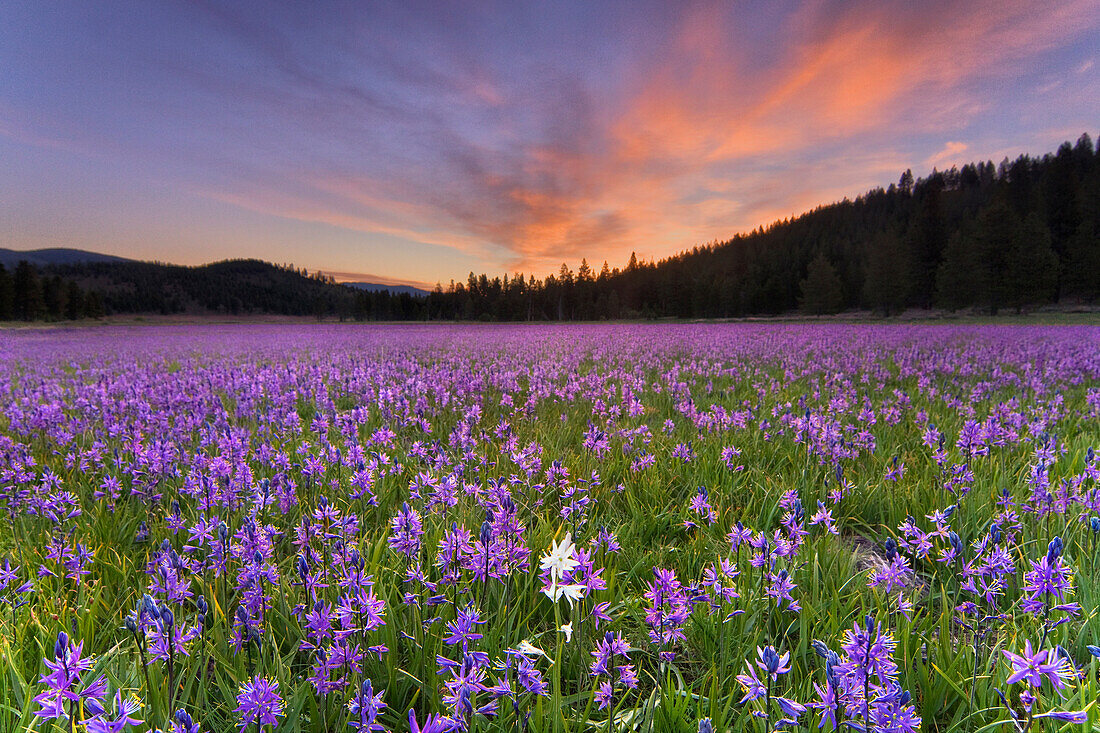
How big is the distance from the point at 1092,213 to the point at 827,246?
46.2 m

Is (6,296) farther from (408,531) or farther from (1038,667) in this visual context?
(1038,667)

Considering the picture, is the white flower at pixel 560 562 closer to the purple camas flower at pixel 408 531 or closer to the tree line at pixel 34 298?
the purple camas flower at pixel 408 531

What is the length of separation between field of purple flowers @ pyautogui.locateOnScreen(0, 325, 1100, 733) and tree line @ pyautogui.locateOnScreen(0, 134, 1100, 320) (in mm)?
73416

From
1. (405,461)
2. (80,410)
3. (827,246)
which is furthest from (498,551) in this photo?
(827,246)

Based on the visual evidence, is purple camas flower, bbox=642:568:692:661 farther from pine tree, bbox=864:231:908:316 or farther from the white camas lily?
pine tree, bbox=864:231:908:316

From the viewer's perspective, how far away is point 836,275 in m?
88.8

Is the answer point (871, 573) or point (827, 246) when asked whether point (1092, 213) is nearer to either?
point (827, 246)

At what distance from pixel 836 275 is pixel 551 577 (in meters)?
106

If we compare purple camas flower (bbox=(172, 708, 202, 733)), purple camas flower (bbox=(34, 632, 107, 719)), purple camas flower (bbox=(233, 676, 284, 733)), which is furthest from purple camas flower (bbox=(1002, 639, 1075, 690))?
purple camas flower (bbox=(34, 632, 107, 719))

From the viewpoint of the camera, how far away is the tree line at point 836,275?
6050 centimetres

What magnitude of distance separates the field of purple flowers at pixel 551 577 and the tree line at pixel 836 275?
7342 cm

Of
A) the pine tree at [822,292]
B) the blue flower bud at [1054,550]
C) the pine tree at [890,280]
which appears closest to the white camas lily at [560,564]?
the blue flower bud at [1054,550]

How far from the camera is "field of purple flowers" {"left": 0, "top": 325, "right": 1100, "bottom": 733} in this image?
4.62ft

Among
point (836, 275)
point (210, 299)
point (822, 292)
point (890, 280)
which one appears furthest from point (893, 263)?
point (210, 299)
